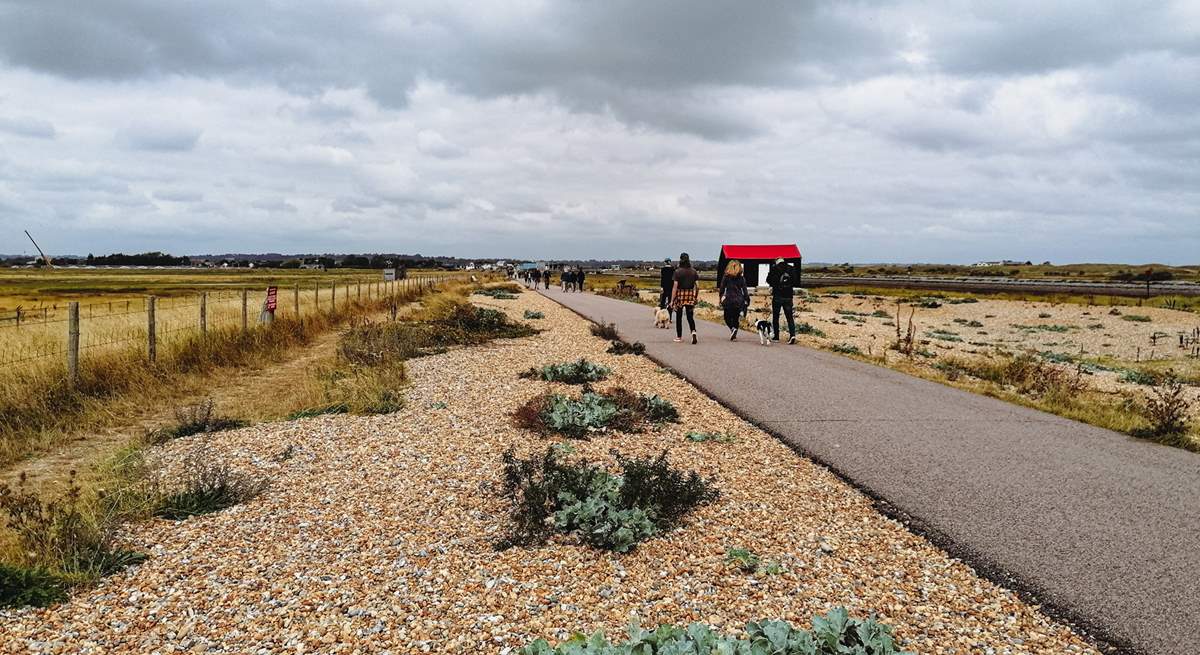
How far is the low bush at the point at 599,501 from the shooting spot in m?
4.90

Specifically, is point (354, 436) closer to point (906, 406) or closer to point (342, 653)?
point (342, 653)

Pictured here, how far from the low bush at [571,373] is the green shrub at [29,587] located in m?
7.61

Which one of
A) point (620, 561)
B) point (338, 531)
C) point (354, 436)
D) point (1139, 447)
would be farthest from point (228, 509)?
point (1139, 447)

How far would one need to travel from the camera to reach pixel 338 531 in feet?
16.9

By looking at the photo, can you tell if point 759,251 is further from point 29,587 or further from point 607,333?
point 29,587

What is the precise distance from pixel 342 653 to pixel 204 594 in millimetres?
1218

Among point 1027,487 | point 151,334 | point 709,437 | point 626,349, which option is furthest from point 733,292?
point 151,334

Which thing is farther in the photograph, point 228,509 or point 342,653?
point 228,509

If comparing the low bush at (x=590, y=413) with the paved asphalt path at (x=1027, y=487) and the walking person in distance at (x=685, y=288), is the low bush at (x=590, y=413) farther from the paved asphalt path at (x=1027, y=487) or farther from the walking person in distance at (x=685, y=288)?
the walking person in distance at (x=685, y=288)

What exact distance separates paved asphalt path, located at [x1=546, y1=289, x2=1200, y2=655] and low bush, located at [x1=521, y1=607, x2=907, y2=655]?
135 cm

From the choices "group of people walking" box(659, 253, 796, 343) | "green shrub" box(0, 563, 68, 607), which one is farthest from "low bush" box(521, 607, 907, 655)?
"group of people walking" box(659, 253, 796, 343)

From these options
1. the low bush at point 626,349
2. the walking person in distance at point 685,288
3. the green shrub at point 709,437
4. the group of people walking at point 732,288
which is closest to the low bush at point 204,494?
the green shrub at point 709,437

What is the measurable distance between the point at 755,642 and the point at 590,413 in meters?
5.14

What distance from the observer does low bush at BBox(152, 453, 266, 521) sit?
552cm
